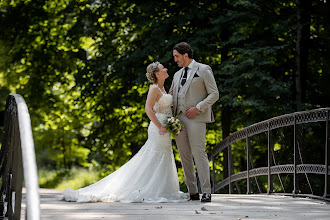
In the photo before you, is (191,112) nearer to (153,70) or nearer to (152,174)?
(153,70)

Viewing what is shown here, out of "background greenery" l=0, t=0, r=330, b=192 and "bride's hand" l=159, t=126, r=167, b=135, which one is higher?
"background greenery" l=0, t=0, r=330, b=192

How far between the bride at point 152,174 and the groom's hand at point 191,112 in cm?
49

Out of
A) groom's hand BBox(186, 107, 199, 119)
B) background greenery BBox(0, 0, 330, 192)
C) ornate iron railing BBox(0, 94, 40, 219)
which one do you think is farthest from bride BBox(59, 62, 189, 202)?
background greenery BBox(0, 0, 330, 192)

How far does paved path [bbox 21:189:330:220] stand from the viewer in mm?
5242

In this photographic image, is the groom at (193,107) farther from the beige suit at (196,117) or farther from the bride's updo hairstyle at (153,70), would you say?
the bride's updo hairstyle at (153,70)

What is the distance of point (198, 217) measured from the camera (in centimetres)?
520

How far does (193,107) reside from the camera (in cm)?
698

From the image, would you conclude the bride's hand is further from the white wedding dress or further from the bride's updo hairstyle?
the bride's updo hairstyle

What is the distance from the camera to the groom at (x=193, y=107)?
699cm

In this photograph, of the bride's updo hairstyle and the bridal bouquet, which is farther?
the bride's updo hairstyle

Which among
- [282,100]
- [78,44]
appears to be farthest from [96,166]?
[282,100]

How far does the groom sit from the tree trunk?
6.29 m

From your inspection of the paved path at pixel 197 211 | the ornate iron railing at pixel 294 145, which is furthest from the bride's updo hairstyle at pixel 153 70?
the ornate iron railing at pixel 294 145

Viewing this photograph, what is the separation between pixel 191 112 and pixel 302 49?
707cm
